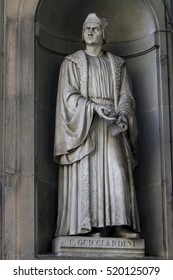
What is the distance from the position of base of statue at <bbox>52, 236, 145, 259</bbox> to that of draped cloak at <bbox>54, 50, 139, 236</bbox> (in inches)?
5.1

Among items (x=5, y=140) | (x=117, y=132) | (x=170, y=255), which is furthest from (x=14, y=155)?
(x=170, y=255)

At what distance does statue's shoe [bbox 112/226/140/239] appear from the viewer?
560 inches

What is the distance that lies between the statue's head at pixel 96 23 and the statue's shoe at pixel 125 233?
2.25 meters

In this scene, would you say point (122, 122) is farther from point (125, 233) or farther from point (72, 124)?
point (125, 233)

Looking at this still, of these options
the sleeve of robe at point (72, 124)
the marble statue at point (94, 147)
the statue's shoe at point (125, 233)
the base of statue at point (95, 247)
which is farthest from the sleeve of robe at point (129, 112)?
the base of statue at point (95, 247)

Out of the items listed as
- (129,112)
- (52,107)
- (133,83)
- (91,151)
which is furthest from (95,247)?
(133,83)

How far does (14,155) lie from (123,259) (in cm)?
167

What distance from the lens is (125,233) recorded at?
14266 millimetres

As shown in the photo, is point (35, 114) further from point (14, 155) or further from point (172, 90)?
point (172, 90)

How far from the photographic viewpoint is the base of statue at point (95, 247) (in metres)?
14.0

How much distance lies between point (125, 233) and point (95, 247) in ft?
1.43

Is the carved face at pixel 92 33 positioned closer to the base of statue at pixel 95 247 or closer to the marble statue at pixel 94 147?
the marble statue at pixel 94 147

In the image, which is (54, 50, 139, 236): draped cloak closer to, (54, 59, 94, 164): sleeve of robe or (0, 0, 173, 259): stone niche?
(54, 59, 94, 164): sleeve of robe

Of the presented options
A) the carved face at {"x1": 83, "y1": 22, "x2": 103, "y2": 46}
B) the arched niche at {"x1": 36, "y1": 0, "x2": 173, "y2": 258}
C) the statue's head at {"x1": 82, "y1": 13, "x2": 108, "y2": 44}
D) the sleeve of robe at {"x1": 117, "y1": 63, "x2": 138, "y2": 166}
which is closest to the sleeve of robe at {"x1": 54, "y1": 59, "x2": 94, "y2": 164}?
the arched niche at {"x1": 36, "y1": 0, "x2": 173, "y2": 258}
